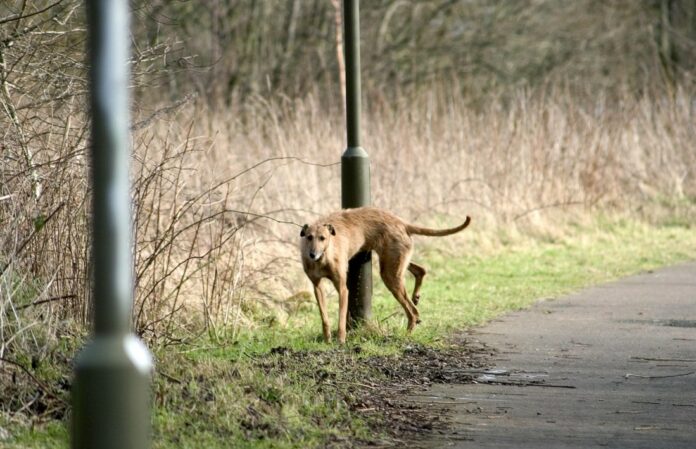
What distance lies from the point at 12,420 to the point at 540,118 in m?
12.9


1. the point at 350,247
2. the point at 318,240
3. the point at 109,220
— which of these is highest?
the point at 109,220

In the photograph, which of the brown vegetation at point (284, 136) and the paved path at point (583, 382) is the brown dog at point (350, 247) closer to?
the brown vegetation at point (284, 136)

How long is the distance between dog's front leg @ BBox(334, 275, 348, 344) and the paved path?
1159 millimetres

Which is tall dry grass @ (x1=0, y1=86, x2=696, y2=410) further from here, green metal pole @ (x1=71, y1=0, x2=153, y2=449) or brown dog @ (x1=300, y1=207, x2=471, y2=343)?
green metal pole @ (x1=71, y1=0, x2=153, y2=449)

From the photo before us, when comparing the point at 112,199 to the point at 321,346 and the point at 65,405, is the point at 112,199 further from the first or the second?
the point at 321,346

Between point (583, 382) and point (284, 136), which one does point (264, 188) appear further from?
point (583, 382)

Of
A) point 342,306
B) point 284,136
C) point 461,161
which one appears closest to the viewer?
point 342,306

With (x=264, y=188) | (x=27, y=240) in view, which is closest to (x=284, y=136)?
(x=264, y=188)

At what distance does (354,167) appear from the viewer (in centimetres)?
945

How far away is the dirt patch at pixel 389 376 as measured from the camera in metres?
6.61

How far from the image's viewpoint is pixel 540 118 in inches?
709

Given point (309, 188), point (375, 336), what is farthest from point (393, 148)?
point (375, 336)

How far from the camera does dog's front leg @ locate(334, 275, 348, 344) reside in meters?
9.08

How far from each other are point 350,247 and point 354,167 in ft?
2.02
